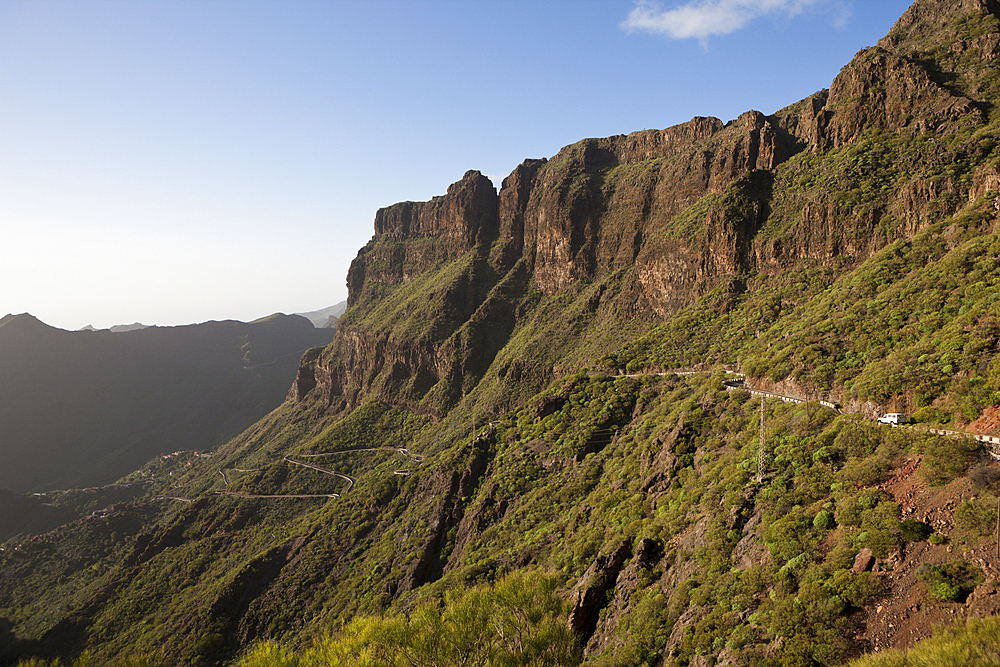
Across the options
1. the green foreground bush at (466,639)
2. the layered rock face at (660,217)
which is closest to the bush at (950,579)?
the green foreground bush at (466,639)

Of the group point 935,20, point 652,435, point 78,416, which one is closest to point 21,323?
point 78,416

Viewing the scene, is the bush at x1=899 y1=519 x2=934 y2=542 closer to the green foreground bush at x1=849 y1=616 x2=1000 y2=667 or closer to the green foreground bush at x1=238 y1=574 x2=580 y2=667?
the green foreground bush at x1=849 y1=616 x2=1000 y2=667

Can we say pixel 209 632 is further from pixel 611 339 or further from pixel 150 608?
pixel 611 339

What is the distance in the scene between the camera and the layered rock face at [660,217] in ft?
188

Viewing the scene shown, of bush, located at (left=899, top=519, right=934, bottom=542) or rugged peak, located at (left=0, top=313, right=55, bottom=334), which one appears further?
rugged peak, located at (left=0, top=313, right=55, bottom=334)

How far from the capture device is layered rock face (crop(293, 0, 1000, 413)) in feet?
188

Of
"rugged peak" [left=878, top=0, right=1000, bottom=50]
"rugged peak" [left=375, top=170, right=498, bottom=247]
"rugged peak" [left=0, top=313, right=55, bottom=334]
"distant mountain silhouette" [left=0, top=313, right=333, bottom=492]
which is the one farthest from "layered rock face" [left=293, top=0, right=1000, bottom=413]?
"rugged peak" [left=0, top=313, right=55, bottom=334]

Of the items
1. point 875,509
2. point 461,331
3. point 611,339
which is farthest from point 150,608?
point 875,509

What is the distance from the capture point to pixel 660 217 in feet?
306

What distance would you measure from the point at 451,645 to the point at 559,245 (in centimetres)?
9833

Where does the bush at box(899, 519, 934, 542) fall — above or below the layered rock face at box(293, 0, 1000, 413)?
below

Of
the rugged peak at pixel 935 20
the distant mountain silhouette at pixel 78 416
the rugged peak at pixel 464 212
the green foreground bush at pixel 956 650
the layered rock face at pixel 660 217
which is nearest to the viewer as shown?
the green foreground bush at pixel 956 650

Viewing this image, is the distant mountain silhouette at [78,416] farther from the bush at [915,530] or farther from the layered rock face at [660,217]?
the bush at [915,530]

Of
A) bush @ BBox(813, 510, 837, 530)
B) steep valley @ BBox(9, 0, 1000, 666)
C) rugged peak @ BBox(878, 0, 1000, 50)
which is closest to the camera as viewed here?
steep valley @ BBox(9, 0, 1000, 666)
